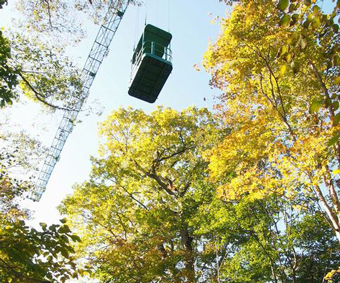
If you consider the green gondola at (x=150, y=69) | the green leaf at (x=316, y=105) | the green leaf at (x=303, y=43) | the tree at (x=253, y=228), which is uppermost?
the green gondola at (x=150, y=69)

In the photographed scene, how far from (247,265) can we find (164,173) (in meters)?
5.71

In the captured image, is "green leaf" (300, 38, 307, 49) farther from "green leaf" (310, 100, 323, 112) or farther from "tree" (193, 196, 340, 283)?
"tree" (193, 196, 340, 283)

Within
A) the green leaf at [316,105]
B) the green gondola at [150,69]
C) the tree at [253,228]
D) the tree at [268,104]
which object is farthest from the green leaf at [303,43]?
the green gondola at [150,69]

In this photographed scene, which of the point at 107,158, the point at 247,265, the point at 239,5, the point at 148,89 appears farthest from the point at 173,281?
the point at 239,5

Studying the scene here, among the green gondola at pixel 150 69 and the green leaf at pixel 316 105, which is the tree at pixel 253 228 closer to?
the green gondola at pixel 150 69

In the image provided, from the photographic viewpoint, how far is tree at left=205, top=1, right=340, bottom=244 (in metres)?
5.73

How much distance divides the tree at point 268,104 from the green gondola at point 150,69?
4015 millimetres

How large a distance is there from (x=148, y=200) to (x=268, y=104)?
26.1 feet

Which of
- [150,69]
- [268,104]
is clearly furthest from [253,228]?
[150,69]

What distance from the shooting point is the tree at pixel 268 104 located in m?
5.73

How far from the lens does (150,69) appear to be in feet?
38.1

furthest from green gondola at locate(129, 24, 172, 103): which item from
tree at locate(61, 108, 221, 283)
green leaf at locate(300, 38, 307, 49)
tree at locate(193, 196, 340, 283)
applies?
green leaf at locate(300, 38, 307, 49)

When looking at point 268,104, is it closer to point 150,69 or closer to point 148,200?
point 150,69

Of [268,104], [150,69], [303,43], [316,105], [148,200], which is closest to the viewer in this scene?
[316,105]
